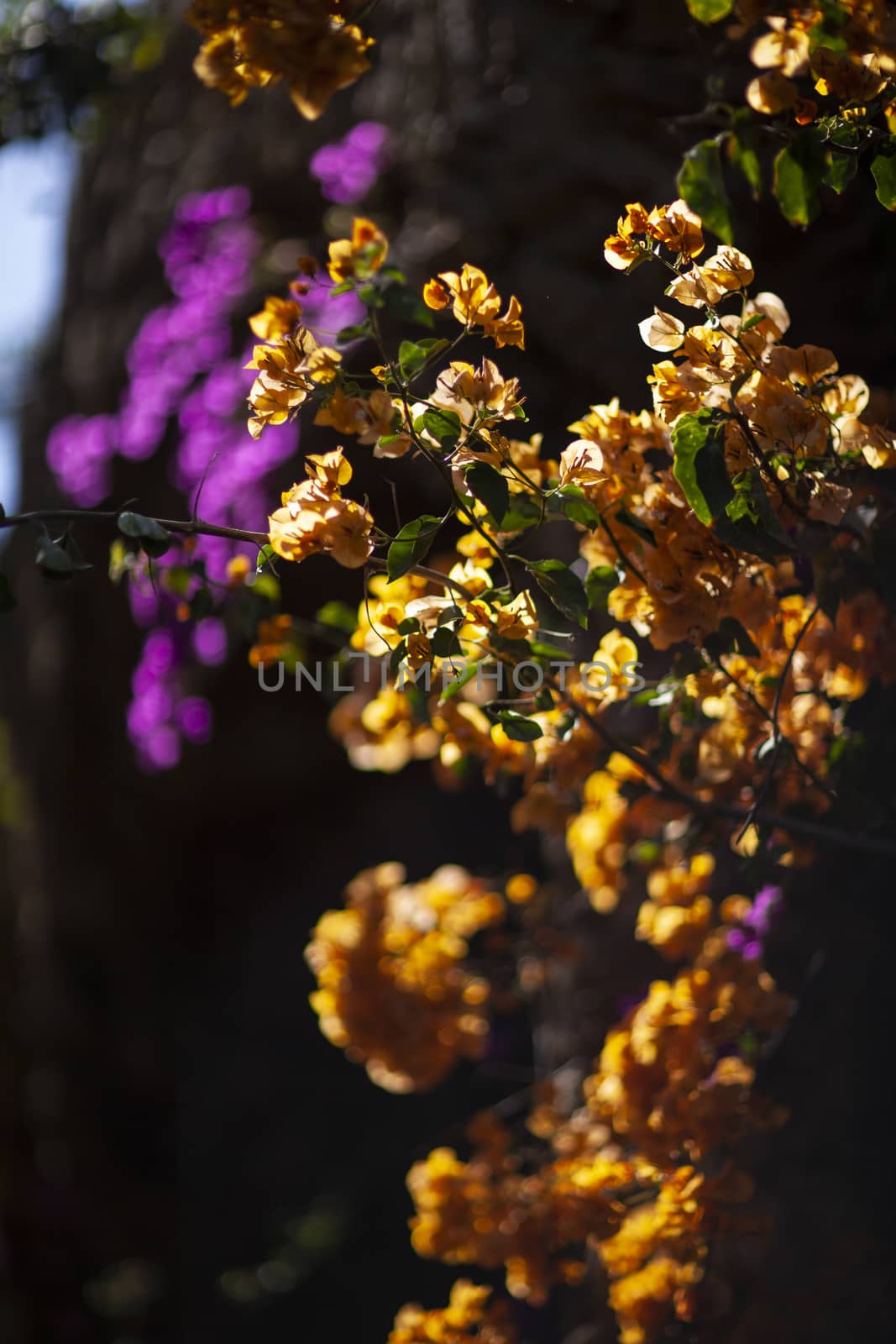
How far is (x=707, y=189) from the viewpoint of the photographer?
635 mm

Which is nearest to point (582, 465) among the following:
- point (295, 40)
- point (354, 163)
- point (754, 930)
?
point (295, 40)

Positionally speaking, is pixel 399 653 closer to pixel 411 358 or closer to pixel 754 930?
pixel 411 358

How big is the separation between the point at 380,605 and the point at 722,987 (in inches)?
21.1

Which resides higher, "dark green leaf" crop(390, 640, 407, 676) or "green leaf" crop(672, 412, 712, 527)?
"green leaf" crop(672, 412, 712, 527)

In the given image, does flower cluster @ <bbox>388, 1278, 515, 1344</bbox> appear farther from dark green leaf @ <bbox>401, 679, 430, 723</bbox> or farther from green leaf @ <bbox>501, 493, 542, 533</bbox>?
green leaf @ <bbox>501, 493, 542, 533</bbox>

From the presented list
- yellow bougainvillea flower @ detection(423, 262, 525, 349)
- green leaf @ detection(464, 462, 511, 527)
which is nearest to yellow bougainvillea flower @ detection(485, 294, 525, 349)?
yellow bougainvillea flower @ detection(423, 262, 525, 349)

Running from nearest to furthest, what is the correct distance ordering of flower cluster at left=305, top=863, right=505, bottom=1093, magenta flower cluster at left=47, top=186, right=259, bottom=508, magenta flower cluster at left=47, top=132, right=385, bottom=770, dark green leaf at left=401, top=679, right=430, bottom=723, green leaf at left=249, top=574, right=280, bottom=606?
dark green leaf at left=401, top=679, right=430, bottom=723 < green leaf at left=249, top=574, right=280, bottom=606 < flower cluster at left=305, top=863, right=505, bottom=1093 < magenta flower cluster at left=47, top=132, right=385, bottom=770 < magenta flower cluster at left=47, top=186, right=259, bottom=508

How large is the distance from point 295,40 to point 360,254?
0.14 meters

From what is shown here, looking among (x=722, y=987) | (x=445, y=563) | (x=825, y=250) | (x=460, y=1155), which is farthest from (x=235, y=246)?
(x=460, y=1155)

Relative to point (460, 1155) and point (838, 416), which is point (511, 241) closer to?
point (838, 416)

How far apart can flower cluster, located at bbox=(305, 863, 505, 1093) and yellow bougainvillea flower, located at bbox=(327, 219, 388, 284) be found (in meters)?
0.88

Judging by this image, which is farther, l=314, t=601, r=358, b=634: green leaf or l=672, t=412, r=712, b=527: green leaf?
l=314, t=601, r=358, b=634: green leaf

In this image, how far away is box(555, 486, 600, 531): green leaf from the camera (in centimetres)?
73

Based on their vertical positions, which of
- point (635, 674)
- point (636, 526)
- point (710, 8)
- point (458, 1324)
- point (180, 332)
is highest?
point (710, 8)
